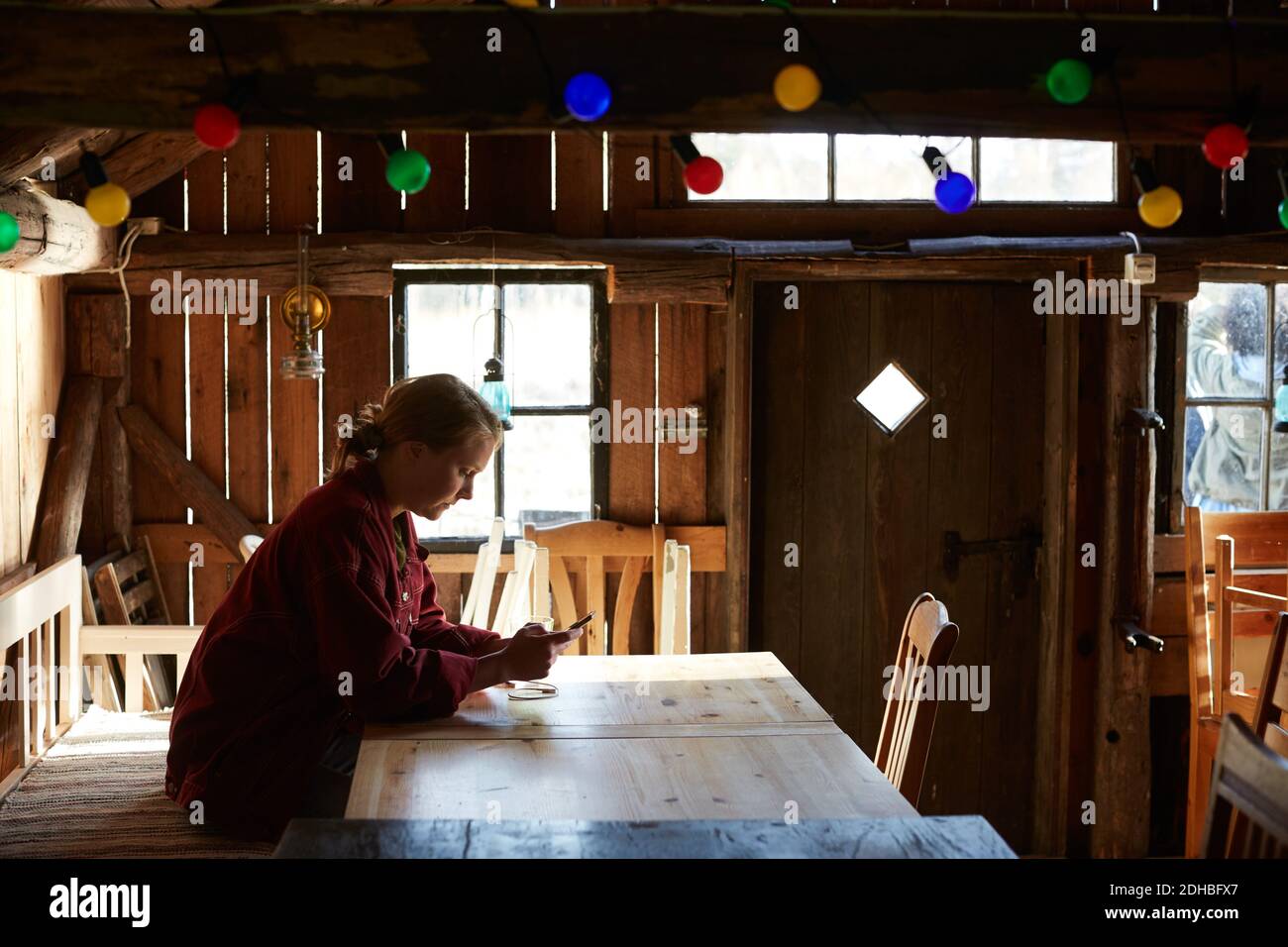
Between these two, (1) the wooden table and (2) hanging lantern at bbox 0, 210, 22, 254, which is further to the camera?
(2) hanging lantern at bbox 0, 210, 22, 254

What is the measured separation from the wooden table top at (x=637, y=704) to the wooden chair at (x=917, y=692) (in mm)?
207

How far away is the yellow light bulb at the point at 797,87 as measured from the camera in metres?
2.36

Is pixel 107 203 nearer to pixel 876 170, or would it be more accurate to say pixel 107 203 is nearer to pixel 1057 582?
pixel 876 170

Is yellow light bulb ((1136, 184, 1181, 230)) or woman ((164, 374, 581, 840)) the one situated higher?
yellow light bulb ((1136, 184, 1181, 230))

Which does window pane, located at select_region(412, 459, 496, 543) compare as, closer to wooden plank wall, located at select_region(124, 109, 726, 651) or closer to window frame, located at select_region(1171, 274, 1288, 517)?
wooden plank wall, located at select_region(124, 109, 726, 651)

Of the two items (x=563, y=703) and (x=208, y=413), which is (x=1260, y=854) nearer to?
(x=563, y=703)

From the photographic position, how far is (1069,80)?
243 centimetres

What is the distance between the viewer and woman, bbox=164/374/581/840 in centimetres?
240

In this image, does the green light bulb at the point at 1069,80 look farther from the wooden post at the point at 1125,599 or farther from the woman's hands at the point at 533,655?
the wooden post at the point at 1125,599

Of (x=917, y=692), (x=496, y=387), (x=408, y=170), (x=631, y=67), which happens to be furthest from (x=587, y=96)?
(x=496, y=387)

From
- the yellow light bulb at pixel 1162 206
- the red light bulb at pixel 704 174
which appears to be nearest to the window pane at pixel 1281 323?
the yellow light bulb at pixel 1162 206

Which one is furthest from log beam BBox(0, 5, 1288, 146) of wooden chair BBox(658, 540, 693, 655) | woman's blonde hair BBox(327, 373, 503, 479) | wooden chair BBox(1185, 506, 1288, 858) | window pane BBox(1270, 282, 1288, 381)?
window pane BBox(1270, 282, 1288, 381)

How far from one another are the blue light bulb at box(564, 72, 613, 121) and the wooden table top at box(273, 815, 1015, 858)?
4.68ft
